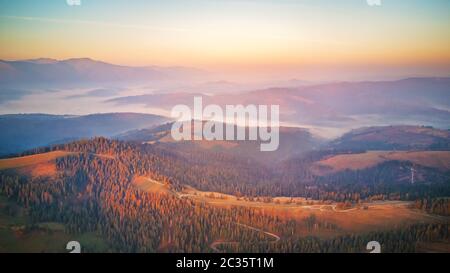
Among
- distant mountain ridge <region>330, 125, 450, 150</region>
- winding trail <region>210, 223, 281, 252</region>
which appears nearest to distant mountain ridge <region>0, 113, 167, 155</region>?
distant mountain ridge <region>330, 125, 450, 150</region>

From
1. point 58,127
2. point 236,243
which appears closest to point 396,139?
point 58,127

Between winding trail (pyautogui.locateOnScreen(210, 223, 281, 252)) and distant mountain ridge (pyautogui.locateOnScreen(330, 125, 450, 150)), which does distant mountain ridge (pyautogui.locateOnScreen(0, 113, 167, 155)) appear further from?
winding trail (pyautogui.locateOnScreen(210, 223, 281, 252))

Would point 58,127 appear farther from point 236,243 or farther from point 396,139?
point 236,243

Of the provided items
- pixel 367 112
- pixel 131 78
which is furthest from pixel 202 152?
pixel 367 112

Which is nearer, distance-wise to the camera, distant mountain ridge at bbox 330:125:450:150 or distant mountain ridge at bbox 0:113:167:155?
distant mountain ridge at bbox 0:113:167:155

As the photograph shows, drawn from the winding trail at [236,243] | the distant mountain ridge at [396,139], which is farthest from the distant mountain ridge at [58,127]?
the winding trail at [236,243]

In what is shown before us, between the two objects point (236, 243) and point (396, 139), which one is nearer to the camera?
point (236, 243)

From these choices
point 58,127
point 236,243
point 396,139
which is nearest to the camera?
point 236,243

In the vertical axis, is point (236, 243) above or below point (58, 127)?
below

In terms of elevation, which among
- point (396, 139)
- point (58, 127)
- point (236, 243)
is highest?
point (58, 127)

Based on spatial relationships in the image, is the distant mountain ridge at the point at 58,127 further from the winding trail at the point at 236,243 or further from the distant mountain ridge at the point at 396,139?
the winding trail at the point at 236,243

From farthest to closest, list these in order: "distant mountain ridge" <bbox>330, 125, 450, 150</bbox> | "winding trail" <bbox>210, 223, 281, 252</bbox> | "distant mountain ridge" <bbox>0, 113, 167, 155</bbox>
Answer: "distant mountain ridge" <bbox>330, 125, 450, 150</bbox>, "distant mountain ridge" <bbox>0, 113, 167, 155</bbox>, "winding trail" <bbox>210, 223, 281, 252</bbox>
